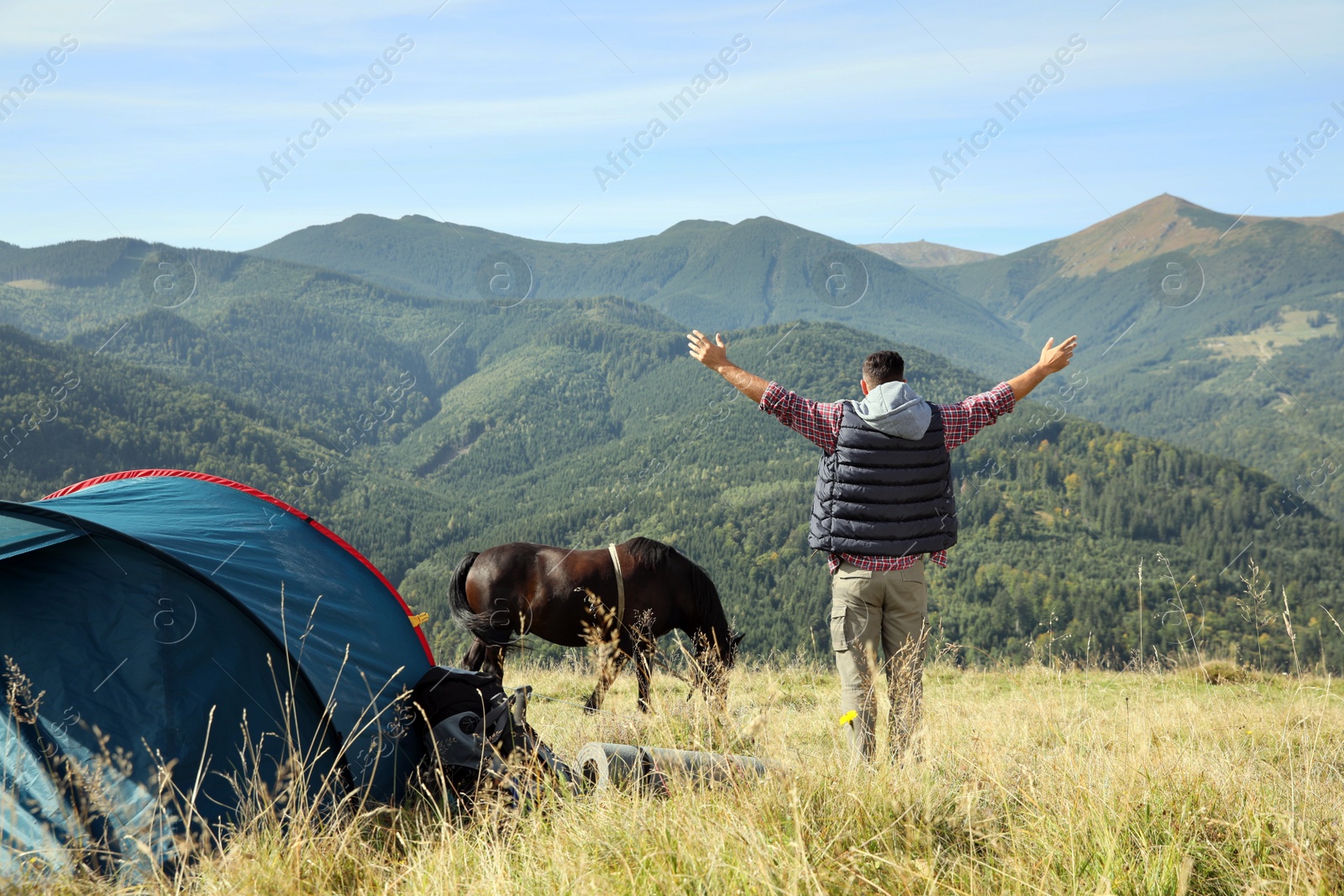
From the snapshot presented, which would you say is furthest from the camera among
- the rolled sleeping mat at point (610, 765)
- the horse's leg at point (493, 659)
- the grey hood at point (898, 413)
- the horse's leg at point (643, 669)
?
the horse's leg at point (493, 659)

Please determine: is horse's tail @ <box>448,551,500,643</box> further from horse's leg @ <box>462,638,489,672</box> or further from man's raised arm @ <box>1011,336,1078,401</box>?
man's raised arm @ <box>1011,336,1078,401</box>

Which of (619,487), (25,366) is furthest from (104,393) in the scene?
(619,487)

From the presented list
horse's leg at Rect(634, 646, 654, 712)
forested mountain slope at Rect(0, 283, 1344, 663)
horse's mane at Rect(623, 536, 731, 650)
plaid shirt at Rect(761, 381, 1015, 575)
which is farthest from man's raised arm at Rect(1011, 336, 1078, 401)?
forested mountain slope at Rect(0, 283, 1344, 663)

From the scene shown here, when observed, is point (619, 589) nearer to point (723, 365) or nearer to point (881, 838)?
point (723, 365)

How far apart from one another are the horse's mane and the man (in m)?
2.78

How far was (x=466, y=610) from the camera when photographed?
306 inches

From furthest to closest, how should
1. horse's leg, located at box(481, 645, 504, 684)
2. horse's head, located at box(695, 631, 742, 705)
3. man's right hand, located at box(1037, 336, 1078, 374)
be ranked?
horse's leg, located at box(481, 645, 504, 684)
horse's head, located at box(695, 631, 742, 705)
man's right hand, located at box(1037, 336, 1078, 374)

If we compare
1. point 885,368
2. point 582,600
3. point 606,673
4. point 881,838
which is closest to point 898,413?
point 885,368

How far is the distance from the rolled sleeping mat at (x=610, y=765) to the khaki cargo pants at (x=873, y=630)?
1.27 m

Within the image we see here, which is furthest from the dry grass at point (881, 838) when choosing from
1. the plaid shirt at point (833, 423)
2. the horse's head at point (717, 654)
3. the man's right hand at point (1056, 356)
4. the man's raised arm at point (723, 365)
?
the horse's head at point (717, 654)

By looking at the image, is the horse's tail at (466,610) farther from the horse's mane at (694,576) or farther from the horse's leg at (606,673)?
the horse's mane at (694,576)

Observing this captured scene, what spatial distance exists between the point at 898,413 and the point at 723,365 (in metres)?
1.02

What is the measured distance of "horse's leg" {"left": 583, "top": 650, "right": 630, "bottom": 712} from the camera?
6.64 m

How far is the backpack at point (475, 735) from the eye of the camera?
3.96 metres
